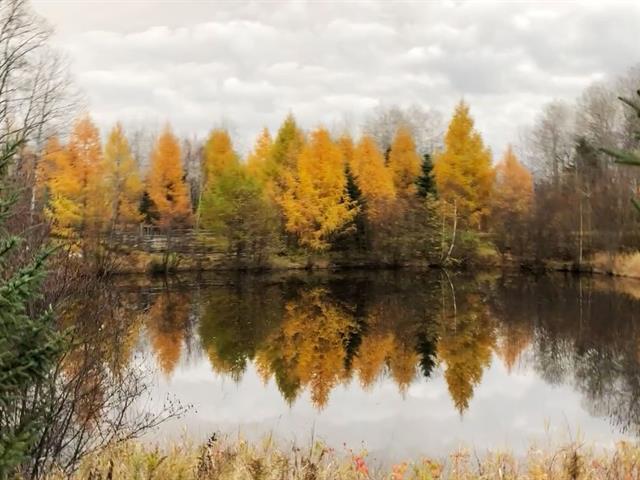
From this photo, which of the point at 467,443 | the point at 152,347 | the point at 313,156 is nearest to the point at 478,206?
the point at 313,156

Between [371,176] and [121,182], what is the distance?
54.4 ft

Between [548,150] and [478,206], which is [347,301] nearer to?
[478,206]

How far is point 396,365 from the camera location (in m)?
15.8

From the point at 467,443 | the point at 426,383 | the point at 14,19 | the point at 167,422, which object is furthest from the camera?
the point at 14,19

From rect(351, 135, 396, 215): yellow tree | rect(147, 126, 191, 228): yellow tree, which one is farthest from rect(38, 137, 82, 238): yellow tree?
rect(351, 135, 396, 215): yellow tree

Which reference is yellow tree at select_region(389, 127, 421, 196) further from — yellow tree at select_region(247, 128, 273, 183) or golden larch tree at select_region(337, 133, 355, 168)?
yellow tree at select_region(247, 128, 273, 183)

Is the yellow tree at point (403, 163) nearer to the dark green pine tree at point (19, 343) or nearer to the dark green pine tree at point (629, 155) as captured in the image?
the dark green pine tree at point (629, 155)

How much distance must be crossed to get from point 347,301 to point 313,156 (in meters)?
17.1

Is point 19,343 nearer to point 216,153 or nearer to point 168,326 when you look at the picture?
point 168,326

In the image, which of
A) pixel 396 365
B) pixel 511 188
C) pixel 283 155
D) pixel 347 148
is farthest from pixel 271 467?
pixel 347 148

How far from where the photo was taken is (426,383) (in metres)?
14.1

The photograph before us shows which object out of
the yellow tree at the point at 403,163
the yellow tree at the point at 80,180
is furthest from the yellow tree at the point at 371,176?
the yellow tree at the point at 80,180

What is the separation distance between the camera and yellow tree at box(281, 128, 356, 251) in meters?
40.2

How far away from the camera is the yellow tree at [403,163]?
154ft
